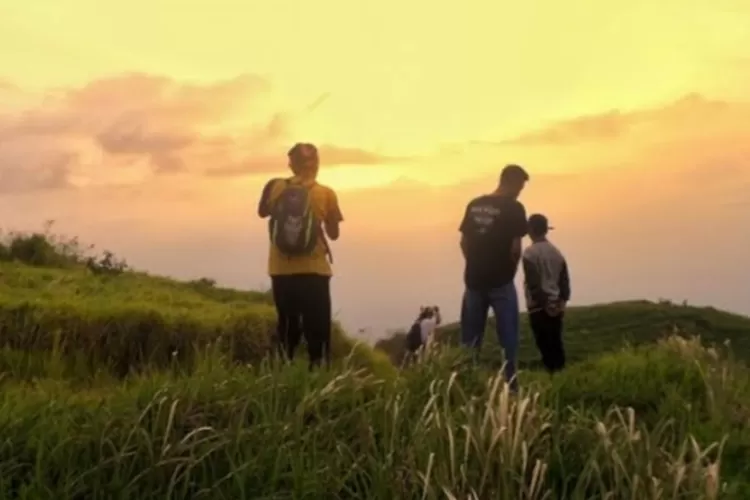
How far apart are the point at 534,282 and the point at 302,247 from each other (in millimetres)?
3965

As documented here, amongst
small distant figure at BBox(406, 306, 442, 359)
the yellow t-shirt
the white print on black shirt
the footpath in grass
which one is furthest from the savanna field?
small distant figure at BBox(406, 306, 442, 359)

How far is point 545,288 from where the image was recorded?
44.4 feet

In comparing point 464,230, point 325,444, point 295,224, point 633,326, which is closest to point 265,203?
point 295,224

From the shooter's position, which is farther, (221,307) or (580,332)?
(580,332)

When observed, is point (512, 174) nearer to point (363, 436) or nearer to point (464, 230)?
point (464, 230)

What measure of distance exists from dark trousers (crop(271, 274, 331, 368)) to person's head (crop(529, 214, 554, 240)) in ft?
11.8

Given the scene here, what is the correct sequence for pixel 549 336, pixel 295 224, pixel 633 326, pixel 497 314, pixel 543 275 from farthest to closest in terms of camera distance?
pixel 633 326
pixel 549 336
pixel 543 275
pixel 497 314
pixel 295 224

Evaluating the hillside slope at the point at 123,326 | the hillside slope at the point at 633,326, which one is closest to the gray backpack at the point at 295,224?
the hillside slope at the point at 123,326

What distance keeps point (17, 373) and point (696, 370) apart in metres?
5.31

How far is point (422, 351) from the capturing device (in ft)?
29.3

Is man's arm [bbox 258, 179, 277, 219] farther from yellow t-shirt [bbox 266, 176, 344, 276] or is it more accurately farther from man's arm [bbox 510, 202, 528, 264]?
man's arm [bbox 510, 202, 528, 264]

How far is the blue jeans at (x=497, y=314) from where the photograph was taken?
11422 millimetres

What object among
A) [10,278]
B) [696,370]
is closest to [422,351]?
[696,370]

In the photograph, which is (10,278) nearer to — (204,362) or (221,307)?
(221,307)
